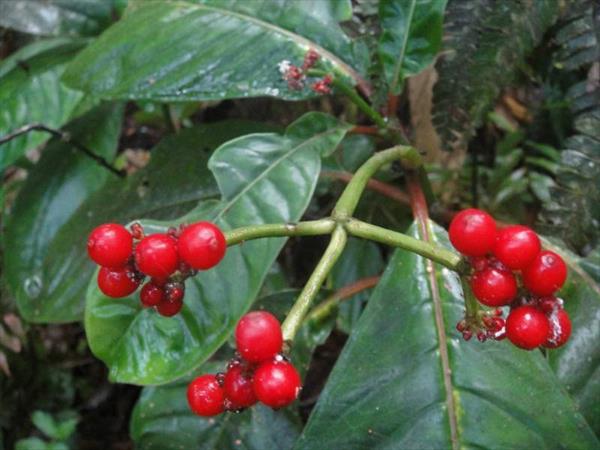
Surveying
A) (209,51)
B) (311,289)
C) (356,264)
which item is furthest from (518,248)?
(356,264)

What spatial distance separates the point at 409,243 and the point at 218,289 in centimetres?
35

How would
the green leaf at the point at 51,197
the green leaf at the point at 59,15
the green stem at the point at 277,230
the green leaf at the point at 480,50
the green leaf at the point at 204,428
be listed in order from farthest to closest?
the green leaf at the point at 59,15 < the green leaf at the point at 51,197 < the green leaf at the point at 480,50 < the green leaf at the point at 204,428 < the green stem at the point at 277,230

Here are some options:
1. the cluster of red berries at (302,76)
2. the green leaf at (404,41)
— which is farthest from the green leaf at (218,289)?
the green leaf at (404,41)

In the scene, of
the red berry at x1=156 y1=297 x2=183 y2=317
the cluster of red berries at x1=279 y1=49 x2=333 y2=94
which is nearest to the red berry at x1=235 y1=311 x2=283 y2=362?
the red berry at x1=156 y1=297 x2=183 y2=317

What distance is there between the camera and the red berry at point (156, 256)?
0.60 meters

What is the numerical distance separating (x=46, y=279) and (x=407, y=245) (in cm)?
89

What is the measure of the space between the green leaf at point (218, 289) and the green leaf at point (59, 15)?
0.78 meters

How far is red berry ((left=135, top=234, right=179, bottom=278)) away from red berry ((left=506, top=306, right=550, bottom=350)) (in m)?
0.31

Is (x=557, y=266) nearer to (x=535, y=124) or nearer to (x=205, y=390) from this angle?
(x=205, y=390)

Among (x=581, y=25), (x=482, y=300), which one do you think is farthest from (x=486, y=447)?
(x=581, y=25)

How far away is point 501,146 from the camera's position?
77.8 inches

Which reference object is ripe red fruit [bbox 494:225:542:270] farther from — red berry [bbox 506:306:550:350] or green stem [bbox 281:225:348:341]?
green stem [bbox 281:225:348:341]

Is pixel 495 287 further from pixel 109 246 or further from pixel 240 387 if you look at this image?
pixel 109 246

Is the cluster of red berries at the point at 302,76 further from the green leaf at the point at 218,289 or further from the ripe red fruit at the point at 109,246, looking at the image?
the ripe red fruit at the point at 109,246
